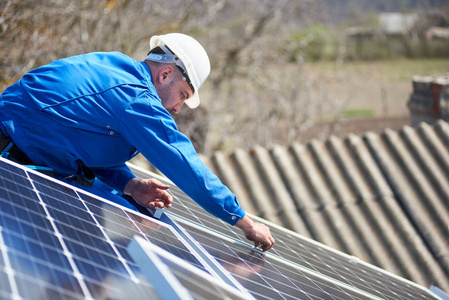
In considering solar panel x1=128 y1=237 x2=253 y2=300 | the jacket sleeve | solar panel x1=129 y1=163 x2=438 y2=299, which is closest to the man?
the jacket sleeve

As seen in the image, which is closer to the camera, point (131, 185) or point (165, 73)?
point (165, 73)

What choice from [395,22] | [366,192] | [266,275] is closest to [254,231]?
[266,275]

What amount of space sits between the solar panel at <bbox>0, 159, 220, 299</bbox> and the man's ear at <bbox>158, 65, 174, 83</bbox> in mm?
962

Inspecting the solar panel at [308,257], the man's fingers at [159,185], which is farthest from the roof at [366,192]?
the man's fingers at [159,185]

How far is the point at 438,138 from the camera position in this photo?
645 centimetres

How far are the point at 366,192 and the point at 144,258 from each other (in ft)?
14.9

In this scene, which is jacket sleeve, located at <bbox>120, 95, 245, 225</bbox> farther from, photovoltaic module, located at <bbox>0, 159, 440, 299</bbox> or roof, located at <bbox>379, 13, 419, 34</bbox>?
roof, located at <bbox>379, 13, 419, 34</bbox>

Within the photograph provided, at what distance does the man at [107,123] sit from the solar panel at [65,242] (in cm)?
32

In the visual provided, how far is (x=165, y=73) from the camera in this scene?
347 centimetres

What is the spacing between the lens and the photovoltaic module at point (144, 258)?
184cm

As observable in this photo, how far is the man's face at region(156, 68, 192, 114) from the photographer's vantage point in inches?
Answer: 137

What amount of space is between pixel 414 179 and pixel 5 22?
587 centimetres

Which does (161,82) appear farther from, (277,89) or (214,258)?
(277,89)

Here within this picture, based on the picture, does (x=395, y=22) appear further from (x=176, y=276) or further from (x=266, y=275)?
(x=176, y=276)
